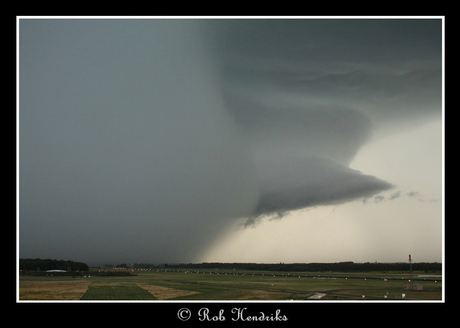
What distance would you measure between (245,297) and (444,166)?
3154cm

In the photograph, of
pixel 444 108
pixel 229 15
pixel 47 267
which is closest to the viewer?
pixel 229 15

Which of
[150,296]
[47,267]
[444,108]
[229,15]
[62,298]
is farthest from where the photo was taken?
[47,267]

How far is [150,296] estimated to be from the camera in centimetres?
5162

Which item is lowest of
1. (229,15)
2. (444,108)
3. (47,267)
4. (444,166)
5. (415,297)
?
(47,267)

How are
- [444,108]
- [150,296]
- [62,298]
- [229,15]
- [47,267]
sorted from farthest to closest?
[47,267] < [150,296] < [62,298] < [444,108] < [229,15]

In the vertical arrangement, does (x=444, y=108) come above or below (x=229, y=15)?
below
